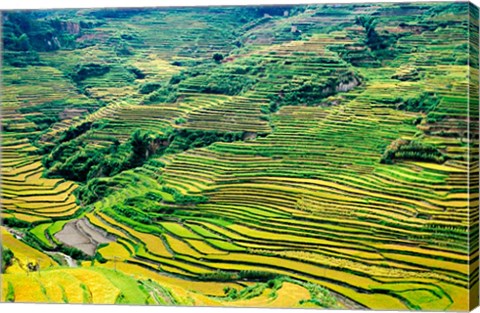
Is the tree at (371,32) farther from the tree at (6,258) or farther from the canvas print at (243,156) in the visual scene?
the tree at (6,258)

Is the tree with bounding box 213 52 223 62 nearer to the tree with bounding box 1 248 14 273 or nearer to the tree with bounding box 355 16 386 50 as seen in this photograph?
the tree with bounding box 355 16 386 50

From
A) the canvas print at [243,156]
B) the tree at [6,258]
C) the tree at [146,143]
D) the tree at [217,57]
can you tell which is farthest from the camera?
the tree at [146,143]

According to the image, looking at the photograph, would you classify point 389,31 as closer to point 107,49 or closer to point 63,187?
point 107,49

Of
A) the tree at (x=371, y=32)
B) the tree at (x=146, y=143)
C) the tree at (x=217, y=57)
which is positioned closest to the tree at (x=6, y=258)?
the tree at (x=146, y=143)

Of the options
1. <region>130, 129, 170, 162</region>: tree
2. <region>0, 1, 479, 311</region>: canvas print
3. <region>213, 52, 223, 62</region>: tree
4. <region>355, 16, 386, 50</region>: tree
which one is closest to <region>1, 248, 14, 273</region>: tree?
<region>0, 1, 479, 311</region>: canvas print

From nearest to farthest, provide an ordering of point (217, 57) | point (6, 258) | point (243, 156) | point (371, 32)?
point (6, 258), point (371, 32), point (243, 156), point (217, 57)

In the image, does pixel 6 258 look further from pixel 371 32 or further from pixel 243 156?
pixel 371 32

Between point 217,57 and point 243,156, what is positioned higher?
point 217,57

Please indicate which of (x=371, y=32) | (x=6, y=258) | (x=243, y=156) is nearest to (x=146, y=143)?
(x=243, y=156)

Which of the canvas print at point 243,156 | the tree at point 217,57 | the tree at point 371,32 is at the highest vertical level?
the tree at point 371,32
